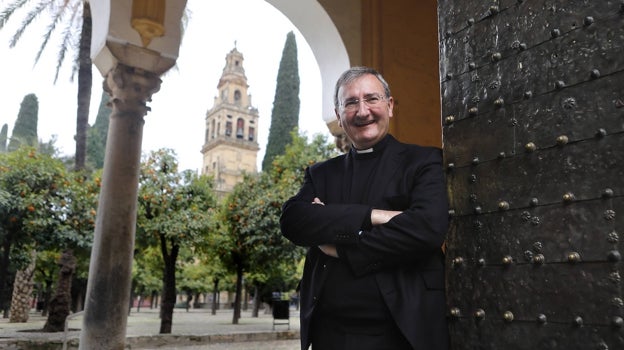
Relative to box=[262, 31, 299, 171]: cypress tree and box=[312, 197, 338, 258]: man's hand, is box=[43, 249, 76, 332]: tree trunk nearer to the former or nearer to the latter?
box=[312, 197, 338, 258]: man's hand

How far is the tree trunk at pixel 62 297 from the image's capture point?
12789 millimetres

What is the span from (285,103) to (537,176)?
38062 millimetres

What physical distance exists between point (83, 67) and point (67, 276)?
18.4 ft

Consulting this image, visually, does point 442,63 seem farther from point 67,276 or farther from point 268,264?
point 268,264

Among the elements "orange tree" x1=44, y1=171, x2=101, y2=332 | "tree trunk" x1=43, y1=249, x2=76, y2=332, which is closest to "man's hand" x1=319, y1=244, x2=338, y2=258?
"orange tree" x1=44, y1=171, x2=101, y2=332

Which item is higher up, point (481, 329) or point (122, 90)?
point (122, 90)

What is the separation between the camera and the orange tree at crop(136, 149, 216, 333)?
14.7 meters

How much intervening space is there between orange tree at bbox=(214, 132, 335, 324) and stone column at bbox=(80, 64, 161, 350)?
11.4m

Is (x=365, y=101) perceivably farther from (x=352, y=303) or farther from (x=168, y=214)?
(x=168, y=214)

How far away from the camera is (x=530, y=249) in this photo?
1454 mm

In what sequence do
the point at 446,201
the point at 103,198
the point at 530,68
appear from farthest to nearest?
the point at 103,198, the point at 446,201, the point at 530,68

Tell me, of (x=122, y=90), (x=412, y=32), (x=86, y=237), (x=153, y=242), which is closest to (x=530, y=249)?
(x=412, y=32)

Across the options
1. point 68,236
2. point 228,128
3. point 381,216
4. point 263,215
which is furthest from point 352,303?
point 228,128

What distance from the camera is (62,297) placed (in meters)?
12.9
